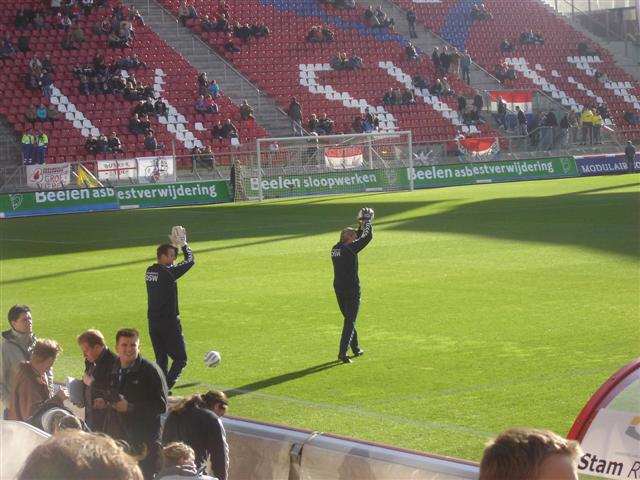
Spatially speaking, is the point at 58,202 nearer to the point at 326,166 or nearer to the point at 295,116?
the point at 326,166

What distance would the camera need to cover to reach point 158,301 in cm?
1259

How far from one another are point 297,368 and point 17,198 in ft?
86.0

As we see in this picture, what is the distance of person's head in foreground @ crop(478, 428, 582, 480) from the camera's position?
10.5 feet

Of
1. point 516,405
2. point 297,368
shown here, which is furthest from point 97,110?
point 516,405

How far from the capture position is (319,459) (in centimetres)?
622

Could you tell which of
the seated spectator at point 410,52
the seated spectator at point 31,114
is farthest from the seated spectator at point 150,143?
the seated spectator at point 410,52

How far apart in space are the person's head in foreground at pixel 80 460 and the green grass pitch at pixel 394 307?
23.8 feet

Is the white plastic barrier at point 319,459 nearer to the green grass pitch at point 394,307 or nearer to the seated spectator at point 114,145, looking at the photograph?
the green grass pitch at point 394,307

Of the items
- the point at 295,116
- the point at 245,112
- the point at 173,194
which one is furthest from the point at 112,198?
the point at 295,116

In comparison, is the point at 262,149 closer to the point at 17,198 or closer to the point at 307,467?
the point at 17,198

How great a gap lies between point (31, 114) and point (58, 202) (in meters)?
6.08

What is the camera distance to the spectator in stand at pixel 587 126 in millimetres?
50969

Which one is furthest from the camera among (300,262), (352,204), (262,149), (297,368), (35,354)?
(262,149)

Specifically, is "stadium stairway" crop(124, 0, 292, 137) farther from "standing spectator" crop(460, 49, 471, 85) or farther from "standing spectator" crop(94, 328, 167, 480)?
"standing spectator" crop(94, 328, 167, 480)
